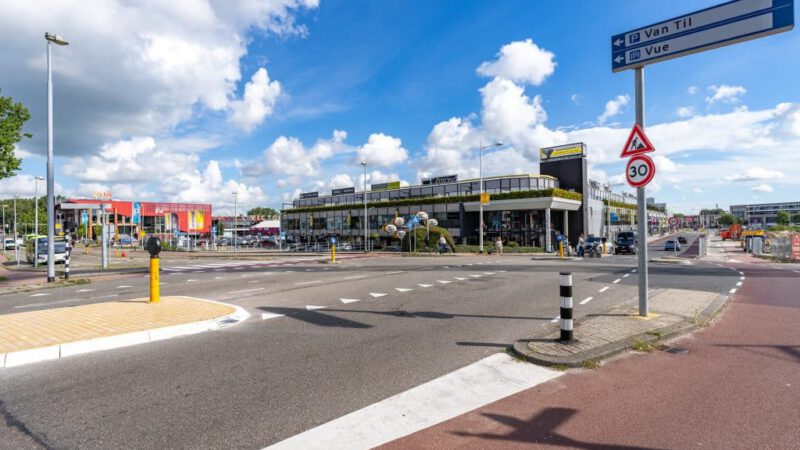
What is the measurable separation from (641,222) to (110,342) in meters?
8.77

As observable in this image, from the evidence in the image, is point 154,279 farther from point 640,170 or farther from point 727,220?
point 727,220

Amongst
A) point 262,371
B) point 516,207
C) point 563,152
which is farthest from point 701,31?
point 563,152

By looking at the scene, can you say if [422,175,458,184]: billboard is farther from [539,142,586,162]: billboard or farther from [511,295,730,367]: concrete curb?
[511,295,730,367]: concrete curb

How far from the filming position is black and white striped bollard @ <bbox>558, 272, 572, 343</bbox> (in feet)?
18.2

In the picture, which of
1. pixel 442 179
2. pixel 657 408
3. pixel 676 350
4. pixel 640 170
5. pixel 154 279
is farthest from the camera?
pixel 442 179

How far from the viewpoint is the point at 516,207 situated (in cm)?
4594

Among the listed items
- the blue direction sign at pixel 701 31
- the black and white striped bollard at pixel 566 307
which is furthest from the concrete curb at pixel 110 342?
the blue direction sign at pixel 701 31

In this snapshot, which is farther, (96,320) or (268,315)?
(268,315)

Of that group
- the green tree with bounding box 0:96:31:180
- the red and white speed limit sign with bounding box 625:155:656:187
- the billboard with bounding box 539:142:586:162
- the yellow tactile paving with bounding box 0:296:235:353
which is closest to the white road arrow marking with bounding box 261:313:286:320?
the yellow tactile paving with bounding box 0:296:235:353

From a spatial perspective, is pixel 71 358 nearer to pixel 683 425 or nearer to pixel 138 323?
pixel 138 323

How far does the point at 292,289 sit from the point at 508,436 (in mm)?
9501

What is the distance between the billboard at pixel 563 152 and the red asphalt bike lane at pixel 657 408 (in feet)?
161

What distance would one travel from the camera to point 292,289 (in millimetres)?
11875

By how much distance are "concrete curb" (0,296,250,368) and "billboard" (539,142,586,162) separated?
1998 inches
